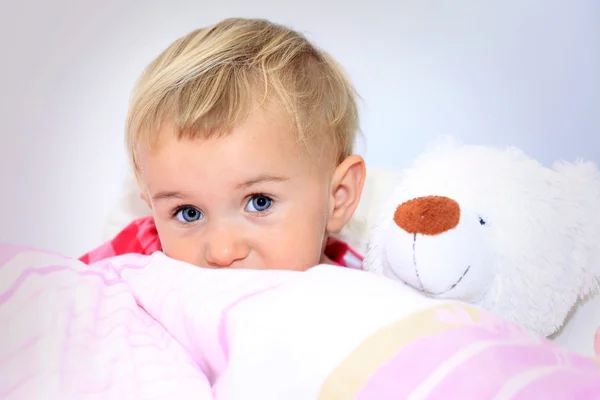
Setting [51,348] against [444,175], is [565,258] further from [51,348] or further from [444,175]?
[51,348]

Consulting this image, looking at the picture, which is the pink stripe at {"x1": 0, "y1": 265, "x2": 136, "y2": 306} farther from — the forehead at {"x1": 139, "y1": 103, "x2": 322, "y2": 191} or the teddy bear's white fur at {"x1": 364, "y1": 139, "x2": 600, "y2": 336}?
the teddy bear's white fur at {"x1": 364, "y1": 139, "x2": 600, "y2": 336}

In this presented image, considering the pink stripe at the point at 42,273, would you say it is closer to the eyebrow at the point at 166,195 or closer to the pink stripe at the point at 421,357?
the eyebrow at the point at 166,195

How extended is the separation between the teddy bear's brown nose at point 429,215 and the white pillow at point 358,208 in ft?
1.15

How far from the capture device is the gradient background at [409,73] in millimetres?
1257

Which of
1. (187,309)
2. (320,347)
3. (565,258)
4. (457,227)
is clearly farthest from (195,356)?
(565,258)

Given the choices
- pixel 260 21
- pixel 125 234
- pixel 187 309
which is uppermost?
pixel 260 21

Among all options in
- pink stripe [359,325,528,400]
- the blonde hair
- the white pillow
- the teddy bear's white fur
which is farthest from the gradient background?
pink stripe [359,325,528,400]

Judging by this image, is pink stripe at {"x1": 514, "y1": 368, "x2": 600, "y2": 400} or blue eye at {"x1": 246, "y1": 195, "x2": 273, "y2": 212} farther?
blue eye at {"x1": 246, "y1": 195, "x2": 273, "y2": 212}

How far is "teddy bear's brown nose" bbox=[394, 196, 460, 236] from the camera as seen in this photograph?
72 centimetres

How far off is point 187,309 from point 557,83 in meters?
0.97

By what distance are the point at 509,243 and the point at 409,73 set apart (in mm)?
697

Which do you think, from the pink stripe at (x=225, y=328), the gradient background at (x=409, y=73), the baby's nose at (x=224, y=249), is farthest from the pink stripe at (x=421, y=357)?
the gradient background at (x=409, y=73)

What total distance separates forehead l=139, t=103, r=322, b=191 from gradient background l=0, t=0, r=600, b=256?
0.42 m

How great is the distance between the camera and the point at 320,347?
22.1 inches
